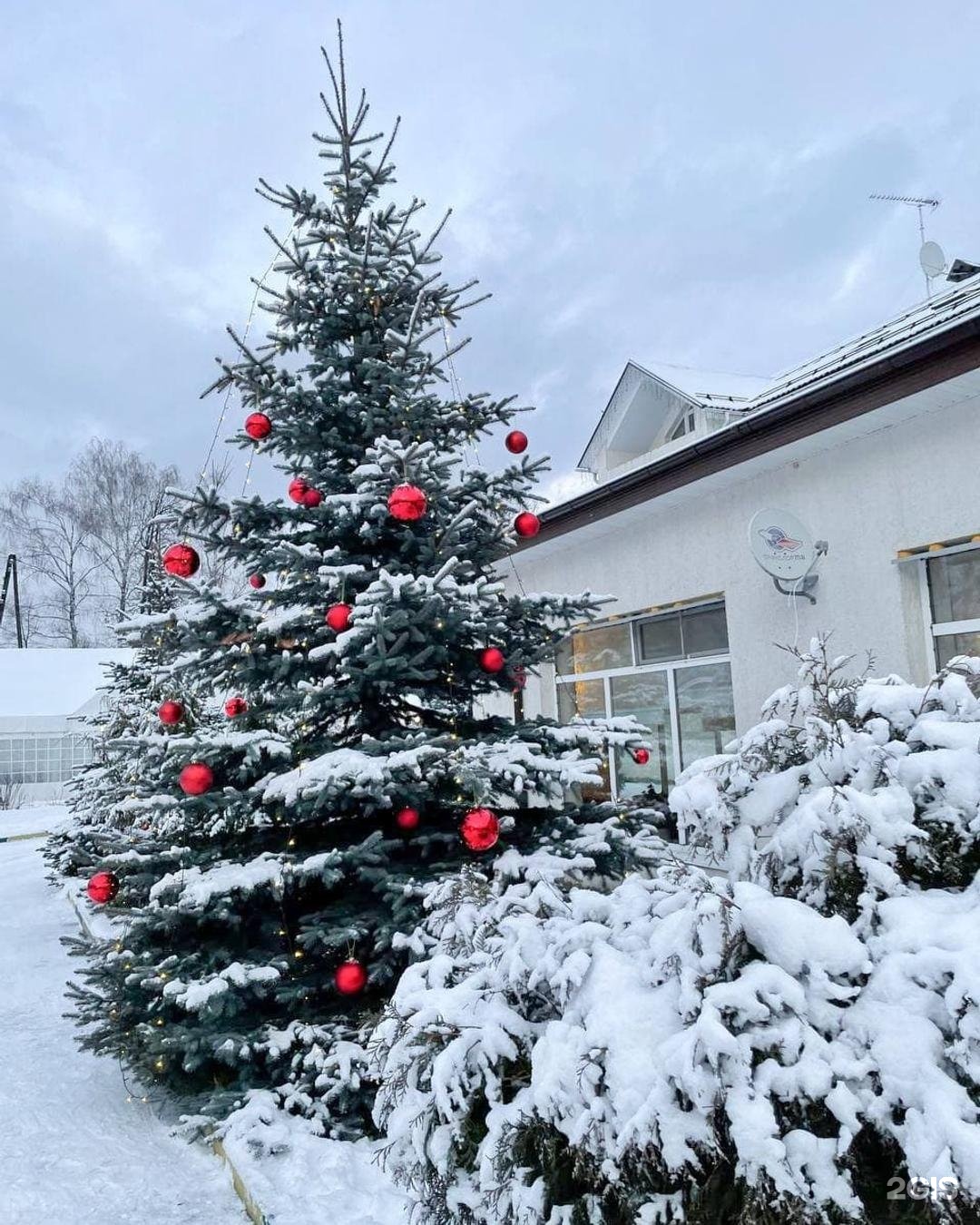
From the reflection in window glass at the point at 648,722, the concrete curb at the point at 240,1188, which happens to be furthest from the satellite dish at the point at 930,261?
the concrete curb at the point at 240,1188

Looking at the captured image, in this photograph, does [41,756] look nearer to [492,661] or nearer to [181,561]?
[181,561]

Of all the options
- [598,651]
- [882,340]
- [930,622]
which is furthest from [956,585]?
[598,651]

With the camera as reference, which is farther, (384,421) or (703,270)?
(703,270)

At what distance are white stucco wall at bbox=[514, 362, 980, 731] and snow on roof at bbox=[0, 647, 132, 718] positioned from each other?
18.4 meters

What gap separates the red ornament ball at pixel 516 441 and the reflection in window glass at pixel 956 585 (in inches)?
125

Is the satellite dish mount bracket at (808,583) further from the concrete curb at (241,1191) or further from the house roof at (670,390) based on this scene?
the concrete curb at (241,1191)

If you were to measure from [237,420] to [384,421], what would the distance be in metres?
1.17

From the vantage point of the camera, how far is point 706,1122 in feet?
5.58

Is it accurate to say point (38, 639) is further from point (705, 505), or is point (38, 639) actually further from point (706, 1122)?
point (706, 1122)

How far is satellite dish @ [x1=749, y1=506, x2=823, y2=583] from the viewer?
20.6 ft

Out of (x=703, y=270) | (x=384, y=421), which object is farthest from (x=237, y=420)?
(x=703, y=270)

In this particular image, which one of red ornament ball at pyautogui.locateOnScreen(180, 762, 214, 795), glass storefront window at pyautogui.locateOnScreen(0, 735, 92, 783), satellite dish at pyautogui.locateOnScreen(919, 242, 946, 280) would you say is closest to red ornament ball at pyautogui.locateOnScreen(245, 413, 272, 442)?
red ornament ball at pyautogui.locateOnScreen(180, 762, 214, 795)

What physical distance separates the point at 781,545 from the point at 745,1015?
202 inches

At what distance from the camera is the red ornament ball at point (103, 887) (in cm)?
432
